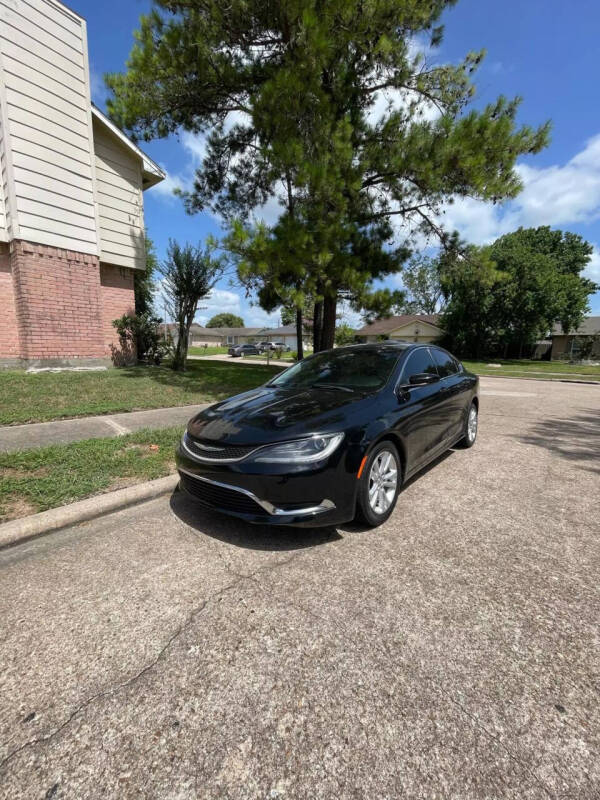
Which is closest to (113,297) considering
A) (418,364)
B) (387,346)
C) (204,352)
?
(387,346)

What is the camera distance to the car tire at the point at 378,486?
2807mm

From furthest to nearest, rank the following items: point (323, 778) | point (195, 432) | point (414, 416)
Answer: point (414, 416)
point (195, 432)
point (323, 778)

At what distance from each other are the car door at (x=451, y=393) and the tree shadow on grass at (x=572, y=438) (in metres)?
1.43

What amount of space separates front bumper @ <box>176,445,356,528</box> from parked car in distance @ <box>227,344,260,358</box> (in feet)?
140

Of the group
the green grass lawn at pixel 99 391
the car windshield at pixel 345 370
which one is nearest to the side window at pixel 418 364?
the car windshield at pixel 345 370

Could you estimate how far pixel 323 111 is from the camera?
26.6ft

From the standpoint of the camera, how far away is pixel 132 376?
9.79 m

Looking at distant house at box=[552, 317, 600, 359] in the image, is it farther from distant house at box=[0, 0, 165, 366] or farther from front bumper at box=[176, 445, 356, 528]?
front bumper at box=[176, 445, 356, 528]

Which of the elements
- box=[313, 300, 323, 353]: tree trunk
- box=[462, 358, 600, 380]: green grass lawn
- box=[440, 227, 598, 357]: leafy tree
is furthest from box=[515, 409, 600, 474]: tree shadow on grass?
box=[440, 227, 598, 357]: leafy tree

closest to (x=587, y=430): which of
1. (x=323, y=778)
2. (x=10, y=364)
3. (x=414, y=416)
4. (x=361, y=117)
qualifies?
(x=414, y=416)

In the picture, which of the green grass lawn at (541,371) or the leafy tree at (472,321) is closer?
the green grass lawn at (541,371)

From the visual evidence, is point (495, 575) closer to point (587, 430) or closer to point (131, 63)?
point (587, 430)

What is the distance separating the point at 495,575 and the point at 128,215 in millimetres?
13080

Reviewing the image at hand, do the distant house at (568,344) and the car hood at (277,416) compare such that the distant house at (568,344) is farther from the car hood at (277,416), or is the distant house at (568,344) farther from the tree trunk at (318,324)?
the car hood at (277,416)
